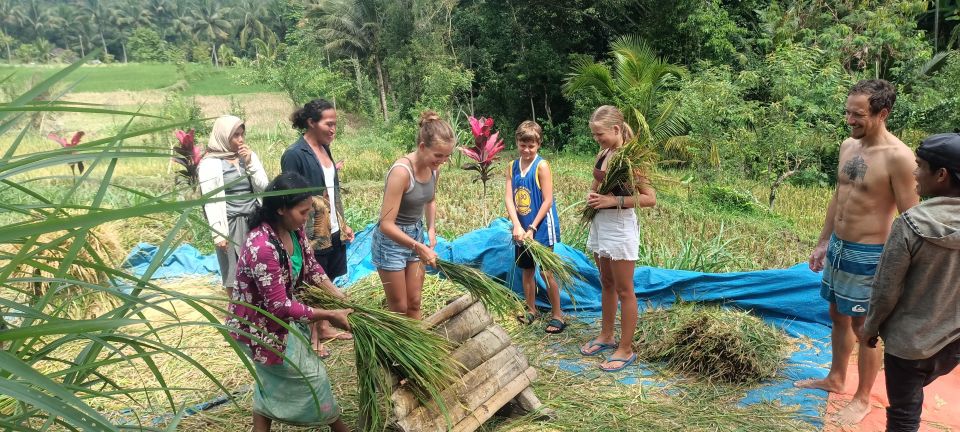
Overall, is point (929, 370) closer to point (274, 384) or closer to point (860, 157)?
point (860, 157)

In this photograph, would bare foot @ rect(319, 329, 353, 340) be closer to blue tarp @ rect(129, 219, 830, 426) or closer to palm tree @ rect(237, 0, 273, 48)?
blue tarp @ rect(129, 219, 830, 426)

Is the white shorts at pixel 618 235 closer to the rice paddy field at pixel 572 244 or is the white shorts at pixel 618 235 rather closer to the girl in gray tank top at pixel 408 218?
the rice paddy field at pixel 572 244

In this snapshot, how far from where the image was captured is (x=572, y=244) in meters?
5.58

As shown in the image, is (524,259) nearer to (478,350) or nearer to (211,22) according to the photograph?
(478,350)

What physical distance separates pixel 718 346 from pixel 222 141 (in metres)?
3.21

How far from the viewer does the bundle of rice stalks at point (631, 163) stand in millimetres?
3387

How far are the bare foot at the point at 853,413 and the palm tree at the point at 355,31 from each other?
67.1 ft

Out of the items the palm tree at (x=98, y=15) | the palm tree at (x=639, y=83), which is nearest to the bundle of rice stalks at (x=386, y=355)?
the palm tree at (x=639, y=83)

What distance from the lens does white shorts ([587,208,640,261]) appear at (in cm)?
352

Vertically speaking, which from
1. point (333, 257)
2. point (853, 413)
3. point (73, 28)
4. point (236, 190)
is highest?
point (73, 28)

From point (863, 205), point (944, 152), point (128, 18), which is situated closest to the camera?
point (944, 152)

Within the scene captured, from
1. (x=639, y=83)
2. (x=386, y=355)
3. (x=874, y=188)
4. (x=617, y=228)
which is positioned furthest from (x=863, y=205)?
(x=639, y=83)

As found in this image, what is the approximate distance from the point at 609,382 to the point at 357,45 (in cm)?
2154

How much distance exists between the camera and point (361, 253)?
5.66 m
